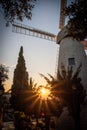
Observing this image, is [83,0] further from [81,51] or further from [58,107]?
[81,51]

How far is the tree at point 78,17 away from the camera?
8.57 meters

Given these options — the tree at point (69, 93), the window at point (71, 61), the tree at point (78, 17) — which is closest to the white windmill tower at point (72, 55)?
the window at point (71, 61)

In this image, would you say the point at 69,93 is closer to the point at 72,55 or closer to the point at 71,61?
the point at 71,61

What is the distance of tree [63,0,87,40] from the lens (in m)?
8.57

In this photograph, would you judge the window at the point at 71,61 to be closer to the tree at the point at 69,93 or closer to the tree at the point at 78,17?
the tree at the point at 69,93

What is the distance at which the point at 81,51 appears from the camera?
24.0 m

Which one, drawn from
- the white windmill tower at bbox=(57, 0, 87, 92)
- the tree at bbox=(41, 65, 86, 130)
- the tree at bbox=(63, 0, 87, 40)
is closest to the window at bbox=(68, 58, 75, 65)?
the white windmill tower at bbox=(57, 0, 87, 92)

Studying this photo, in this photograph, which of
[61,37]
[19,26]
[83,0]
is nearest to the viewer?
[83,0]

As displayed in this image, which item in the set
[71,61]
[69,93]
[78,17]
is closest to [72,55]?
[71,61]

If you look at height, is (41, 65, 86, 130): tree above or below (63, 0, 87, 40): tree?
below

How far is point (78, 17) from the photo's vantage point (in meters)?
8.94

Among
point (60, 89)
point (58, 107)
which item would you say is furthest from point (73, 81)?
point (58, 107)

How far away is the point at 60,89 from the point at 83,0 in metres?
10.2

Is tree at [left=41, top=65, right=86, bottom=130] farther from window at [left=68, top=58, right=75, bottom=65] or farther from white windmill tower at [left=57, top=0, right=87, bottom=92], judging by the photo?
window at [left=68, top=58, right=75, bottom=65]
